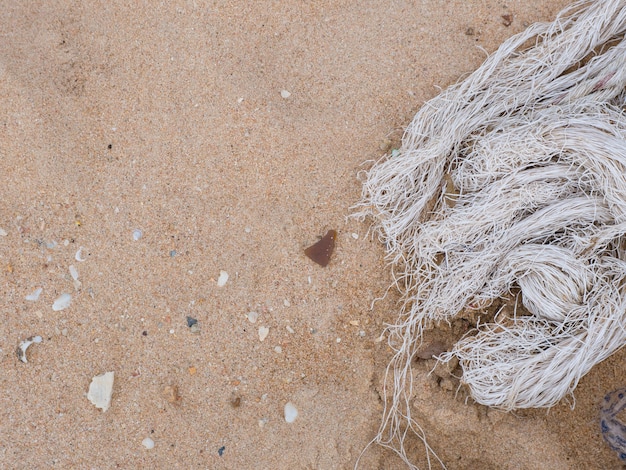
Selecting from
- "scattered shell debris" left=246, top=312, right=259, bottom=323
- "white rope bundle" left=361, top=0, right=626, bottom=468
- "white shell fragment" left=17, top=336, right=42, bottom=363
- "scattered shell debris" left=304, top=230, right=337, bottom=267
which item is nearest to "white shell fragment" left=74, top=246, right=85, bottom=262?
"white shell fragment" left=17, top=336, right=42, bottom=363

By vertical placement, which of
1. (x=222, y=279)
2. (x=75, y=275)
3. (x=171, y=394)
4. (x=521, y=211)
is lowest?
(x=171, y=394)

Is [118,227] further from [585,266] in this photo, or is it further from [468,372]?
[585,266]

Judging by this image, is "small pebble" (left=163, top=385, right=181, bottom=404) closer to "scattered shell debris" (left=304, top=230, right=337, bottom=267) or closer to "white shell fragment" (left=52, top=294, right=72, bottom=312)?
"white shell fragment" (left=52, top=294, right=72, bottom=312)

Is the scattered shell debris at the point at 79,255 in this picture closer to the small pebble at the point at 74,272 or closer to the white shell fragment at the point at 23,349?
the small pebble at the point at 74,272

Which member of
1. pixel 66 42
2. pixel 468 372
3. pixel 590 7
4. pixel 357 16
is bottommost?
pixel 468 372

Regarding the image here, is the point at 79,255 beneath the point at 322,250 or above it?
beneath

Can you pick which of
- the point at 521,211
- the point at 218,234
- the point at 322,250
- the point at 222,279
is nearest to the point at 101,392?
the point at 222,279

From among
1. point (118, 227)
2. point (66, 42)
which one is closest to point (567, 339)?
point (118, 227)

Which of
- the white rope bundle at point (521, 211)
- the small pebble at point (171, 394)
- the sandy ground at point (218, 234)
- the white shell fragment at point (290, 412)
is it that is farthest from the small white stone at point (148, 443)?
the white rope bundle at point (521, 211)

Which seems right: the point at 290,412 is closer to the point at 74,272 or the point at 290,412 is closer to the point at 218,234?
the point at 218,234
